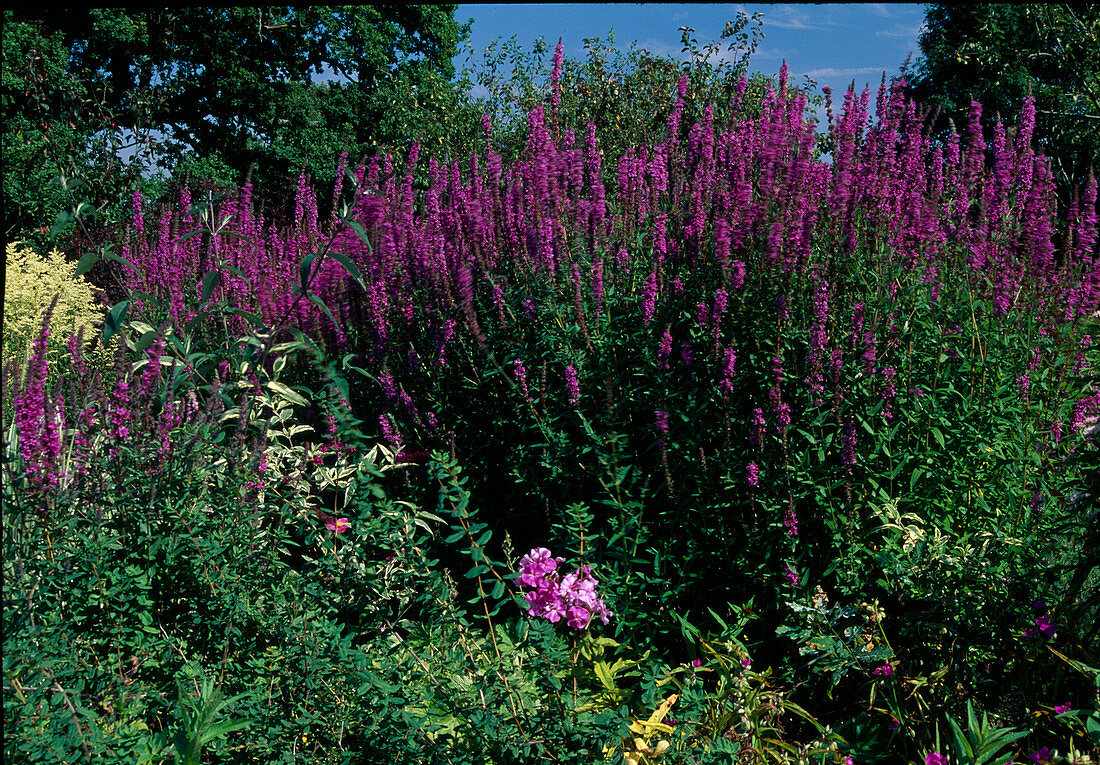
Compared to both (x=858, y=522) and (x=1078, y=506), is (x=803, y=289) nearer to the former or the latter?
(x=858, y=522)

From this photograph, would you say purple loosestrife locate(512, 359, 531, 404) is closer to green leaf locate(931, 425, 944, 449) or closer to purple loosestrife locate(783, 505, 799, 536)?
purple loosestrife locate(783, 505, 799, 536)

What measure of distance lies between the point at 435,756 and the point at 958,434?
2389 mm

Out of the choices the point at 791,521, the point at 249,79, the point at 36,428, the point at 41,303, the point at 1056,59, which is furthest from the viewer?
the point at 249,79

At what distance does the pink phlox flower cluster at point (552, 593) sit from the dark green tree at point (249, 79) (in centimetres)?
1523

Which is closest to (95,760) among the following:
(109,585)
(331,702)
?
(331,702)

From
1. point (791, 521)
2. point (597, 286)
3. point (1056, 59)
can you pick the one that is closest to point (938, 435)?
point (791, 521)

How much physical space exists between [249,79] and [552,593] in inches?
840

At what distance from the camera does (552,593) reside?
2.40 metres

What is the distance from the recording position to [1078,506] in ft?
8.04

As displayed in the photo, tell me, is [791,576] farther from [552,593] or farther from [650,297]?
[650,297]

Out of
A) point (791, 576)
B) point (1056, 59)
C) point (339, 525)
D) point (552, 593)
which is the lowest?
point (791, 576)

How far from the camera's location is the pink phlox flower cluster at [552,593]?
7.84 ft

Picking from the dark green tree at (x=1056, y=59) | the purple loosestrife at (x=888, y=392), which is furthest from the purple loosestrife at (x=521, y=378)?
Answer: the dark green tree at (x=1056, y=59)

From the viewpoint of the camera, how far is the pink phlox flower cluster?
2.39 metres
